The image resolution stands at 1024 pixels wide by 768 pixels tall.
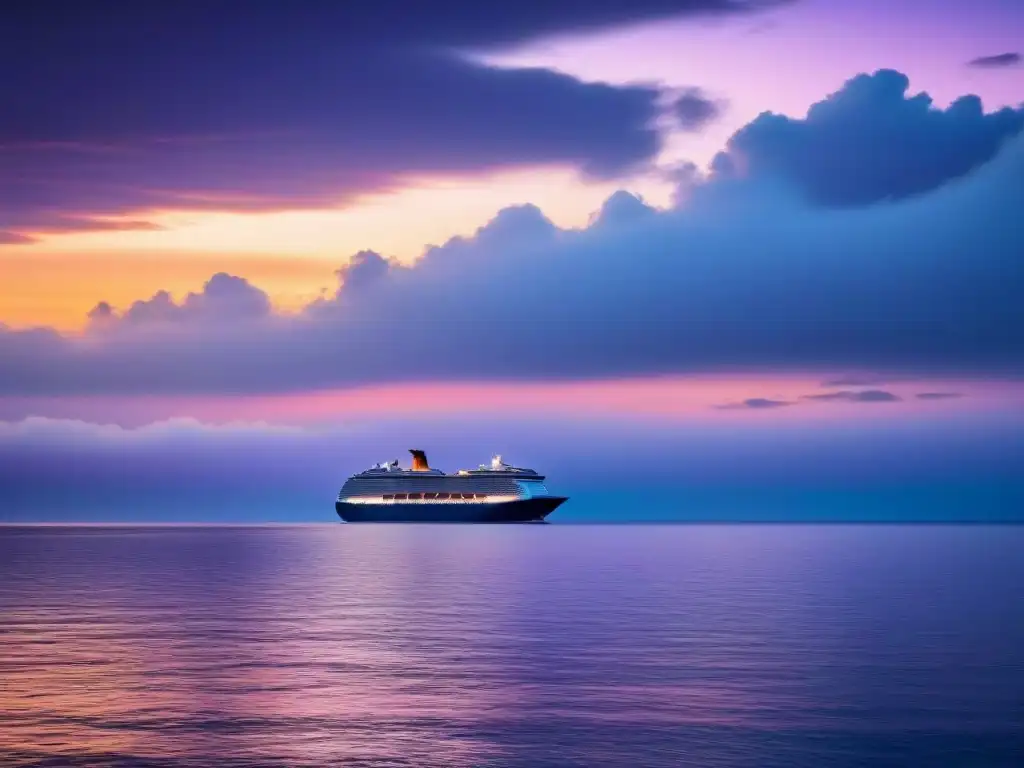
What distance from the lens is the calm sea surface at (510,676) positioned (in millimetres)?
27438

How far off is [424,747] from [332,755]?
2.00 m

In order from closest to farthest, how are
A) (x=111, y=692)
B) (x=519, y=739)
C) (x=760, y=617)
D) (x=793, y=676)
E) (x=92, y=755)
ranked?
1. (x=92, y=755)
2. (x=519, y=739)
3. (x=111, y=692)
4. (x=793, y=676)
5. (x=760, y=617)

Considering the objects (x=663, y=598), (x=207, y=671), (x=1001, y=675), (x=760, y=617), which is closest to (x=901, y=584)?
(x=663, y=598)

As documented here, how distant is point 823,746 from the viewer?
27734 millimetres

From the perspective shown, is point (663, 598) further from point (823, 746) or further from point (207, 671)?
point (823, 746)

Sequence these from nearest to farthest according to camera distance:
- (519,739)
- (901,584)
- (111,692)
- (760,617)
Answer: (519,739)
(111,692)
(760,617)
(901,584)

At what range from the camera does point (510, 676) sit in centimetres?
3791

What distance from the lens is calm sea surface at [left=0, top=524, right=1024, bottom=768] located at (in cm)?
2744

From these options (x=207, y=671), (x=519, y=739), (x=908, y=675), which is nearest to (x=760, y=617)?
(x=908, y=675)

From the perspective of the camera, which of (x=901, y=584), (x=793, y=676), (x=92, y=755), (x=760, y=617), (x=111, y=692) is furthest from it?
(x=901, y=584)

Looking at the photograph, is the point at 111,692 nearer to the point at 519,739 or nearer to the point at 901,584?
the point at 519,739

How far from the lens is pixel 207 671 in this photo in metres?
38.6

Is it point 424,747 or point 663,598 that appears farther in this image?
point 663,598

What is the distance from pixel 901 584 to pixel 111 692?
61.2m
